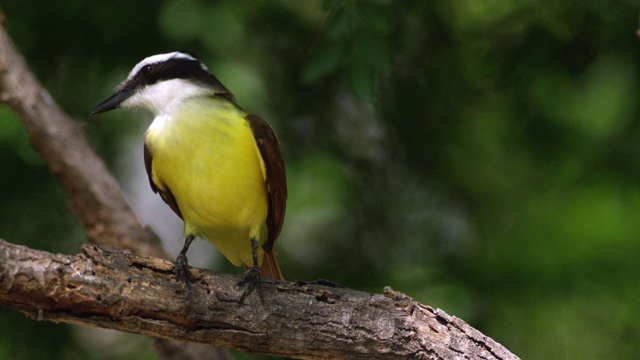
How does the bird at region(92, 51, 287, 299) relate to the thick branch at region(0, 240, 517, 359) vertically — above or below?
above

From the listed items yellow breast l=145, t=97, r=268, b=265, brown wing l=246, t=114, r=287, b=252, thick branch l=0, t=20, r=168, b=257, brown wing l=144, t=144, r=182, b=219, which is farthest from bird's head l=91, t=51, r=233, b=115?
thick branch l=0, t=20, r=168, b=257

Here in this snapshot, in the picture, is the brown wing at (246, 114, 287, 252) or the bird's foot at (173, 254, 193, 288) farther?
the brown wing at (246, 114, 287, 252)

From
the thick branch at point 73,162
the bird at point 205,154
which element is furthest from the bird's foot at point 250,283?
the thick branch at point 73,162

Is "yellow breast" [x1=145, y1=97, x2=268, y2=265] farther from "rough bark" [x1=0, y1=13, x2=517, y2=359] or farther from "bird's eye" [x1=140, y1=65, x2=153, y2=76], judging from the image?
"rough bark" [x1=0, y1=13, x2=517, y2=359]

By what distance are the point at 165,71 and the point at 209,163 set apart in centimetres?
63

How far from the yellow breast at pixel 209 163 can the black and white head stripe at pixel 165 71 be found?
0.20 metres

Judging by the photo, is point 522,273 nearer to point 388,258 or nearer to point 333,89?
point 388,258

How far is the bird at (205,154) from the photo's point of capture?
4406 millimetres

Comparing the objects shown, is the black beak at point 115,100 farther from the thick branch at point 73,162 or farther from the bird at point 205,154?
the thick branch at point 73,162

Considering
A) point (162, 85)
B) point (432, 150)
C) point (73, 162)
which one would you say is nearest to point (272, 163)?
point (162, 85)

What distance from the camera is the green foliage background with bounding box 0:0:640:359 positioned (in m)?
6.01

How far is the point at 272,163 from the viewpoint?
4434 mm

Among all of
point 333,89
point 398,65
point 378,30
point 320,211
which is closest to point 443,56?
point 398,65

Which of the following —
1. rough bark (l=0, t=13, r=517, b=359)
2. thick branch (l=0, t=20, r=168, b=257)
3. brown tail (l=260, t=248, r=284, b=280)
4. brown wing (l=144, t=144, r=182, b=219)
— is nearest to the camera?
rough bark (l=0, t=13, r=517, b=359)
